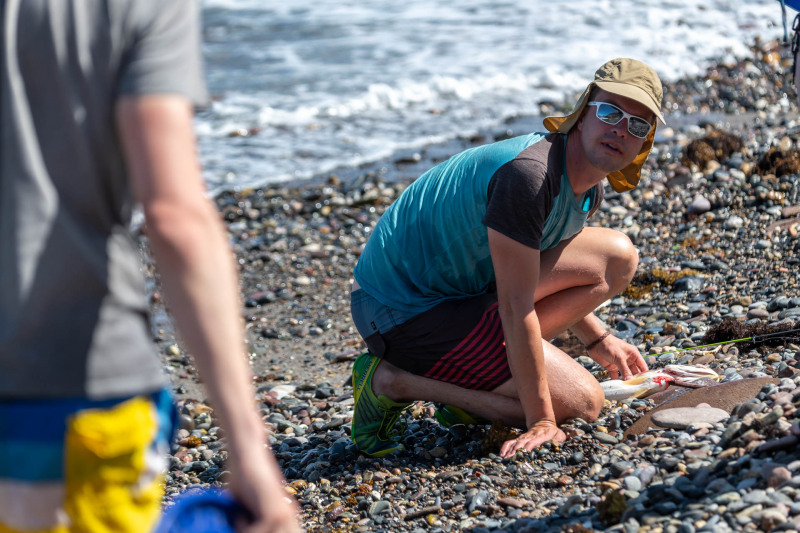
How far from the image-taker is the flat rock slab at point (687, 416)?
4.07m

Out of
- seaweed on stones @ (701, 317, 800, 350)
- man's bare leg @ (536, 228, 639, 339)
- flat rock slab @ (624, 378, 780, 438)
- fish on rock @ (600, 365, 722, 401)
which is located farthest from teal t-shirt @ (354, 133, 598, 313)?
seaweed on stones @ (701, 317, 800, 350)

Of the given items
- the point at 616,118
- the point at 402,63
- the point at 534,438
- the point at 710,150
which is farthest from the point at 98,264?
the point at 402,63

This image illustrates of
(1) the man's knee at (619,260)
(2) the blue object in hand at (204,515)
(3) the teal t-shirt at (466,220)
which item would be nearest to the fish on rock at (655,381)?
(1) the man's knee at (619,260)

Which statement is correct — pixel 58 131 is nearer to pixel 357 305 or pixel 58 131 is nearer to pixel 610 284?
pixel 357 305

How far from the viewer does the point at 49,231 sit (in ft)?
5.34

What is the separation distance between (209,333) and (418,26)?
63.4ft

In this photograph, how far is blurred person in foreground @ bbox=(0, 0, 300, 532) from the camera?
5.17 feet

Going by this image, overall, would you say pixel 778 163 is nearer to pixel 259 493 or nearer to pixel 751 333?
pixel 751 333

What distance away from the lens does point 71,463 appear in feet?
5.50

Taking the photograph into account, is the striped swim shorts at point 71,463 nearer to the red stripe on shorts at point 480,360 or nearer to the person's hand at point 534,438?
the person's hand at point 534,438

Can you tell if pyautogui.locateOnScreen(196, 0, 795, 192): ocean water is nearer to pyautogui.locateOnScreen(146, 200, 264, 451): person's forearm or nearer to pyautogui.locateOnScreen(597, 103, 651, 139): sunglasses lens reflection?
pyautogui.locateOnScreen(597, 103, 651, 139): sunglasses lens reflection

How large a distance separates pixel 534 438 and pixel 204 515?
2661 millimetres

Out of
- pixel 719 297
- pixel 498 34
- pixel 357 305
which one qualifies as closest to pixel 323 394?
pixel 357 305

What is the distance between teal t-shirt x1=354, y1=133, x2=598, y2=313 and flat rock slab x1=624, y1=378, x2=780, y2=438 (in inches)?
38.8
